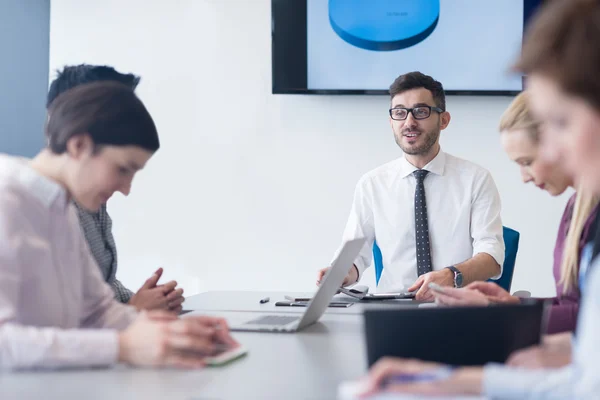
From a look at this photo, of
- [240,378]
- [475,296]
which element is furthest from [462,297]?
[240,378]

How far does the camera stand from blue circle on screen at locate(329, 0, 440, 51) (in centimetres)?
368

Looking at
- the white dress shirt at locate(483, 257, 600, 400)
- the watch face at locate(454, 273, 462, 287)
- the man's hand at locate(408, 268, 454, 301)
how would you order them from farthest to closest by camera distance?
the watch face at locate(454, 273, 462, 287) < the man's hand at locate(408, 268, 454, 301) < the white dress shirt at locate(483, 257, 600, 400)

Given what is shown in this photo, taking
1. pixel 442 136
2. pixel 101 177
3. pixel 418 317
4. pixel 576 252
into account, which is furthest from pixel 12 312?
pixel 442 136

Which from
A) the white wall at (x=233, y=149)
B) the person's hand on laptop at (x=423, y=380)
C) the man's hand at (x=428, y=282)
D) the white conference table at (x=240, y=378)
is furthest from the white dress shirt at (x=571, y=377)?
the white wall at (x=233, y=149)

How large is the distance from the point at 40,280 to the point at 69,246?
0.53 feet

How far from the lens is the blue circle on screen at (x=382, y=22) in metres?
3.68

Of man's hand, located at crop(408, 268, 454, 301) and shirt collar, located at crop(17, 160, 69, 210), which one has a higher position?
shirt collar, located at crop(17, 160, 69, 210)

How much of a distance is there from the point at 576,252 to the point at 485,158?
1984mm

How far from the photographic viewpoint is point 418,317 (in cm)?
113

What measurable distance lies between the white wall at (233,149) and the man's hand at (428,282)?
130 cm

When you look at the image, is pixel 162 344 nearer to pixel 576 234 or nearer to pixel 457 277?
pixel 576 234

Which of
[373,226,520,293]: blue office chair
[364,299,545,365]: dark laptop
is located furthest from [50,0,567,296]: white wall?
[364,299,545,365]: dark laptop

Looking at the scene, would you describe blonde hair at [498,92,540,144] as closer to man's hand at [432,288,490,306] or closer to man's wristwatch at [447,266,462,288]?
man's hand at [432,288,490,306]

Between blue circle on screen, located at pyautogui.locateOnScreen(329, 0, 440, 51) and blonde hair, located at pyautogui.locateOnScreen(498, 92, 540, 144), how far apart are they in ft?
5.85
